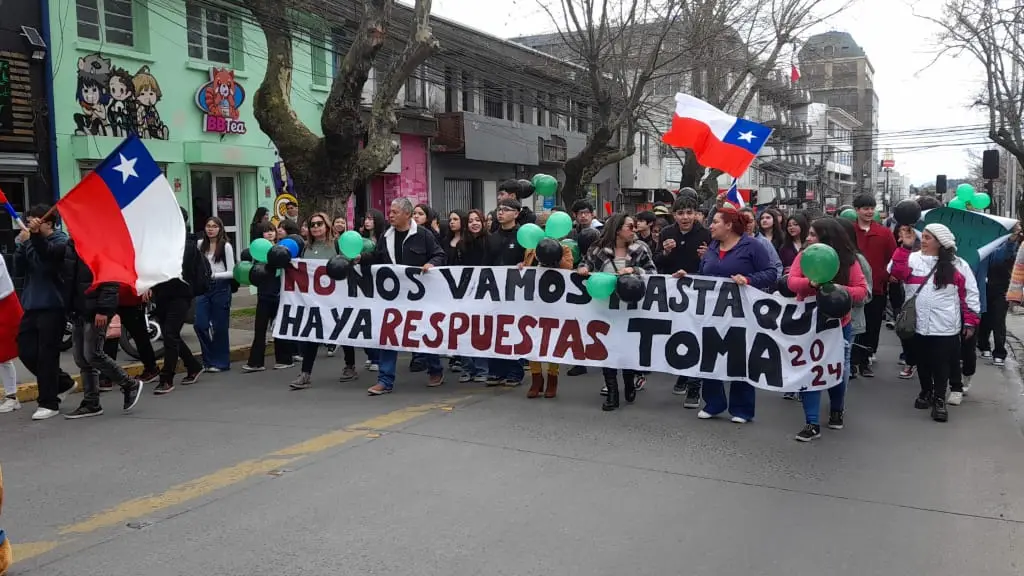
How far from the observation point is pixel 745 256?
666 centimetres

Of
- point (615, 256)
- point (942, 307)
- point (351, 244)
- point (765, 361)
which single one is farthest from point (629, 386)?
point (351, 244)

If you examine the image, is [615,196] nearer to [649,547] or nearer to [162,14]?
[162,14]

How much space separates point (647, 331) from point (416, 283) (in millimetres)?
2236

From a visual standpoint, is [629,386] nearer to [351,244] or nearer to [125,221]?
[351,244]

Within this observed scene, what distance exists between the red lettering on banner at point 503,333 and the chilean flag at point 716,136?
9.92 ft

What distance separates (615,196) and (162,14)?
24.1m

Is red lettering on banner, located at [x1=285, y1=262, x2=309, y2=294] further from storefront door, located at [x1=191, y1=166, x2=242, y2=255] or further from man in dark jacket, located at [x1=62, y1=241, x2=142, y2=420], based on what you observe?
storefront door, located at [x1=191, y1=166, x2=242, y2=255]

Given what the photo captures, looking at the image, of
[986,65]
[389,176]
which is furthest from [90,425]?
[986,65]

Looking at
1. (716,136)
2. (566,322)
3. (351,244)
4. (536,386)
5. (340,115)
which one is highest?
(340,115)

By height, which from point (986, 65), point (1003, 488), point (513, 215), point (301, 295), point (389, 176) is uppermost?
point (986, 65)

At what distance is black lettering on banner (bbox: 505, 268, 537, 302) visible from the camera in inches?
297

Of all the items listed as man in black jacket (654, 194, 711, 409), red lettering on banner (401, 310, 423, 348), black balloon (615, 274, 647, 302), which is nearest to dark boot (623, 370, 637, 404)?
man in black jacket (654, 194, 711, 409)

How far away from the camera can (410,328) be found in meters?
7.94

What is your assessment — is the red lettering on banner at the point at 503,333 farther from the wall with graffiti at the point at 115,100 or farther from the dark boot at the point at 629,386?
the wall with graffiti at the point at 115,100
